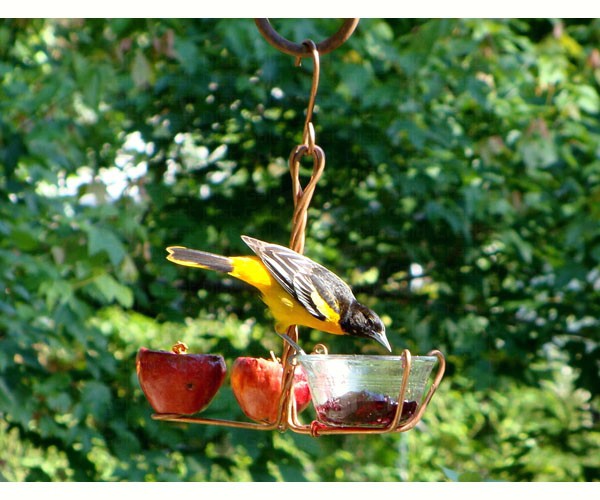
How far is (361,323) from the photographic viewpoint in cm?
158

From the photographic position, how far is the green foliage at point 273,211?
308 cm

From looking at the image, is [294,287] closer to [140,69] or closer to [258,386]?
[258,386]

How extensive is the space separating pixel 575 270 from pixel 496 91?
29.8 inches

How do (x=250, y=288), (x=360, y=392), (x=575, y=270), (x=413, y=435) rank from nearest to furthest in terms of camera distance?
(x=360, y=392) → (x=575, y=270) → (x=250, y=288) → (x=413, y=435)

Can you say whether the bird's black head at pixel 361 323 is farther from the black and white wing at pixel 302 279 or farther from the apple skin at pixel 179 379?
the apple skin at pixel 179 379

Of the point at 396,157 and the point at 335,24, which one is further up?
the point at 335,24

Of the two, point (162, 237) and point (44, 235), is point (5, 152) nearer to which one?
point (44, 235)

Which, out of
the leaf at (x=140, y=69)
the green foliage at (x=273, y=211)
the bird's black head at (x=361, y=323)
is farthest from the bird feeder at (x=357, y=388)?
the leaf at (x=140, y=69)

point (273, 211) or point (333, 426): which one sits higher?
point (273, 211)

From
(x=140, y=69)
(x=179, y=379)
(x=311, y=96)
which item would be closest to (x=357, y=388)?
(x=179, y=379)

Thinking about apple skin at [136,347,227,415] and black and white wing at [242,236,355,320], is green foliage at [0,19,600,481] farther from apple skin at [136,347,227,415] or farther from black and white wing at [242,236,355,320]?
black and white wing at [242,236,355,320]

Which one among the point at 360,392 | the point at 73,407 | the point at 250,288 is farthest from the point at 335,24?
the point at 360,392

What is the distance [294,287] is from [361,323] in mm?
160

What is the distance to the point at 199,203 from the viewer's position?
3.46 m
